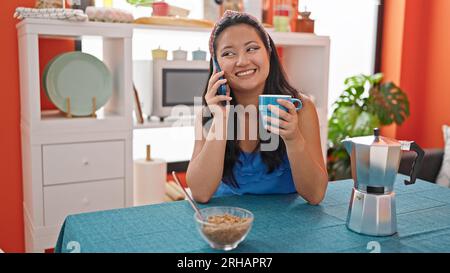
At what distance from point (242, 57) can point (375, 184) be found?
0.57 meters

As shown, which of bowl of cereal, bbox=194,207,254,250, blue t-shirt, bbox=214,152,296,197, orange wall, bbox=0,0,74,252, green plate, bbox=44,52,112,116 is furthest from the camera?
orange wall, bbox=0,0,74,252

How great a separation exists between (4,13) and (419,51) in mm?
3108

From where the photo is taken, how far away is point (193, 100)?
2.79 metres

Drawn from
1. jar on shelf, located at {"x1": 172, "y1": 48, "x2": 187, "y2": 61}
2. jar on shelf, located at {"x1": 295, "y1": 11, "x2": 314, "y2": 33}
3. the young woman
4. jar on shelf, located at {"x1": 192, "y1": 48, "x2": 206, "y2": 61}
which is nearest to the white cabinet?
jar on shelf, located at {"x1": 172, "y1": 48, "x2": 187, "y2": 61}

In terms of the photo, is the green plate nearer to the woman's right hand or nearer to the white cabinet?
the white cabinet

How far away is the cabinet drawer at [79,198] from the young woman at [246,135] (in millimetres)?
1007

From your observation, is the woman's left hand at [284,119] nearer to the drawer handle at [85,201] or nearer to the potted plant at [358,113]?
the drawer handle at [85,201]

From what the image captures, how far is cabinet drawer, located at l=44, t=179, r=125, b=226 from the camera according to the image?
2.38m

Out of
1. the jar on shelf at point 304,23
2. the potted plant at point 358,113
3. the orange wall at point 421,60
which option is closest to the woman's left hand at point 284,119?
the jar on shelf at point 304,23

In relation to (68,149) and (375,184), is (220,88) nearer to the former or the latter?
(375,184)

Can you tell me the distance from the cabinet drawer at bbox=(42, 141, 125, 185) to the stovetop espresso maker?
61.0 inches

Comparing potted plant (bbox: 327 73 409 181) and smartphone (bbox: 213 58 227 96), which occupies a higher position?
smartphone (bbox: 213 58 227 96)

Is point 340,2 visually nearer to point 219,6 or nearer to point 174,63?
point 219,6
